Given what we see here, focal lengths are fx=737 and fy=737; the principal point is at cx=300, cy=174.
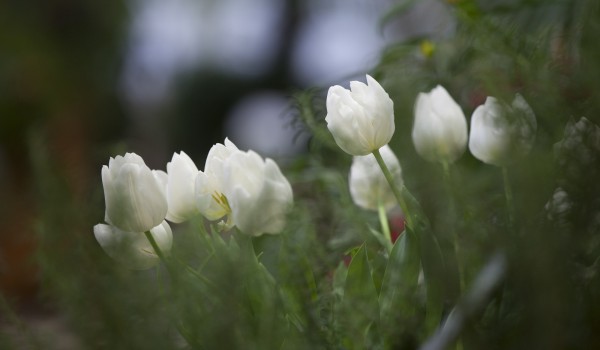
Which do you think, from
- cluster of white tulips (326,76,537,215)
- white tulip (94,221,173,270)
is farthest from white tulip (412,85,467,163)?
white tulip (94,221,173,270)

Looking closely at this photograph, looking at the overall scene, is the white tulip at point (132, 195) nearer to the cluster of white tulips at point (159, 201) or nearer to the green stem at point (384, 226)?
the cluster of white tulips at point (159, 201)

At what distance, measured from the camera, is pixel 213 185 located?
27 centimetres

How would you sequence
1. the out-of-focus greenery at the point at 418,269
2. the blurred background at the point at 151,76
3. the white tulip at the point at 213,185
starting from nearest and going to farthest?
1. the out-of-focus greenery at the point at 418,269
2. the white tulip at the point at 213,185
3. the blurred background at the point at 151,76

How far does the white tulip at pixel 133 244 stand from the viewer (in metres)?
0.22

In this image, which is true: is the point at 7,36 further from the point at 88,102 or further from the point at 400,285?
the point at 400,285

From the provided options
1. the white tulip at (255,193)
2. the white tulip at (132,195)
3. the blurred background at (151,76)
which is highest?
the white tulip at (132,195)

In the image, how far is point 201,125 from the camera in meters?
Answer: 4.89

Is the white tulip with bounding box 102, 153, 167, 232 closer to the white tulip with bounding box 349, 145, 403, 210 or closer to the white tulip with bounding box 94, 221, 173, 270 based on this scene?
the white tulip with bounding box 94, 221, 173, 270

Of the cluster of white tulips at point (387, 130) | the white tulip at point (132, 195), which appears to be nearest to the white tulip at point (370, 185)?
the cluster of white tulips at point (387, 130)

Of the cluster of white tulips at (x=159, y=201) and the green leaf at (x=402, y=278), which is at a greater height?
the cluster of white tulips at (x=159, y=201)

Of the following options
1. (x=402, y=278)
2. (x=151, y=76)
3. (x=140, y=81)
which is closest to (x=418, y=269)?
(x=402, y=278)

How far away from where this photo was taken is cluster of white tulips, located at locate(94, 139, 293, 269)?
230 millimetres

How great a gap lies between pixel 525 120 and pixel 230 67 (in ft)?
16.5

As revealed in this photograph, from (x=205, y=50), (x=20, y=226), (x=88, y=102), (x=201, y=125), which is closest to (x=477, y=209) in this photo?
(x=20, y=226)
